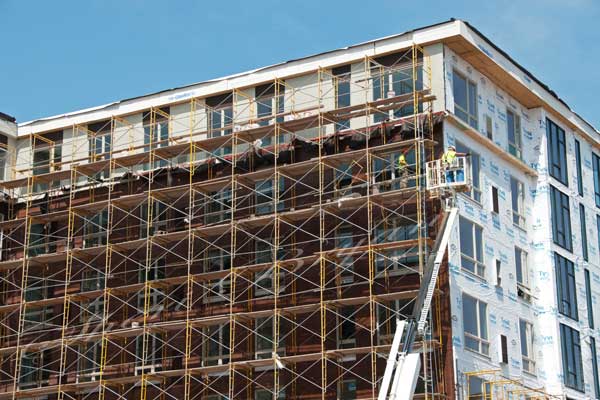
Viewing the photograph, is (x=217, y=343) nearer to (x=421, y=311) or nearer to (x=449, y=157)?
(x=421, y=311)

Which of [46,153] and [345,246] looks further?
[46,153]

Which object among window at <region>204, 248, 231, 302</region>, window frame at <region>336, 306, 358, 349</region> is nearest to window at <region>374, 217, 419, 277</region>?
window frame at <region>336, 306, 358, 349</region>

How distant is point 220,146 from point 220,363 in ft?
28.0

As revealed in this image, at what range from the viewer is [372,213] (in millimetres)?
43656

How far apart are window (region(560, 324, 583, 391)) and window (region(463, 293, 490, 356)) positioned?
5.17 meters

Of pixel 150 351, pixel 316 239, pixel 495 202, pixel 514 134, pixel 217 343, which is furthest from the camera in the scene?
pixel 514 134

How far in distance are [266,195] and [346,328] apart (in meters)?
6.42

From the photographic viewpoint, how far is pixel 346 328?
4297 cm

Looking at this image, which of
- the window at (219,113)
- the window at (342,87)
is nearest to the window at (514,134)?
the window at (342,87)

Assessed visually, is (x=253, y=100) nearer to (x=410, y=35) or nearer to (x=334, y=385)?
(x=410, y=35)

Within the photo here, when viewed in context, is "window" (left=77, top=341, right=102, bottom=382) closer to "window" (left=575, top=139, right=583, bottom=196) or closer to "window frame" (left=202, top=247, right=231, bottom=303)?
"window frame" (left=202, top=247, right=231, bottom=303)

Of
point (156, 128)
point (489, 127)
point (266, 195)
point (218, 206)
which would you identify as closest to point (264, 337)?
point (266, 195)

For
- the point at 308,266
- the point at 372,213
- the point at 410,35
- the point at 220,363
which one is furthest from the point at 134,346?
the point at 410,35

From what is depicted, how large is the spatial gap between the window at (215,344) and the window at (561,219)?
13932 millimetres
